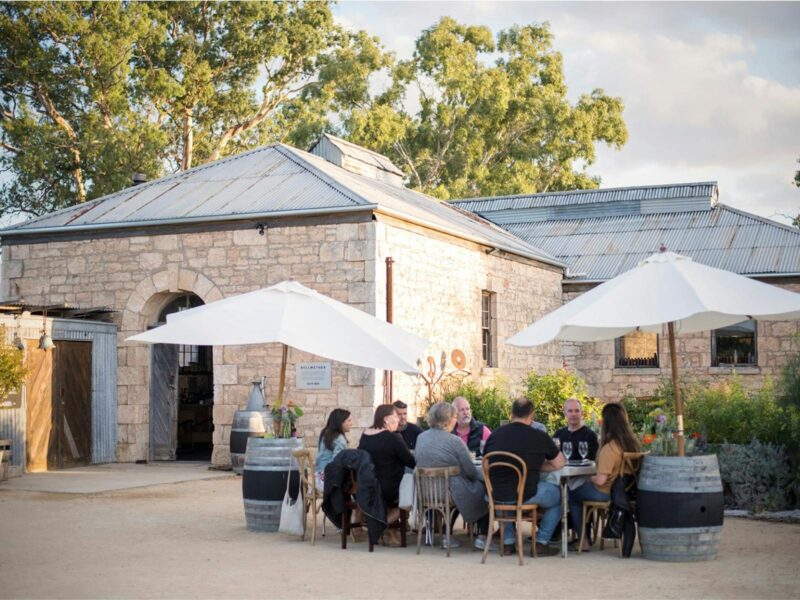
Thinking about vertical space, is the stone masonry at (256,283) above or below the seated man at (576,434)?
above

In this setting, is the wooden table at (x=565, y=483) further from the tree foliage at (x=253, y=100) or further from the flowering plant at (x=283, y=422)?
the tree foliage at (x=253, y=100)

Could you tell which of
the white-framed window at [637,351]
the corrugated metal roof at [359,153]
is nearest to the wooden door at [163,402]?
the corrugated metal roof at [359,153]

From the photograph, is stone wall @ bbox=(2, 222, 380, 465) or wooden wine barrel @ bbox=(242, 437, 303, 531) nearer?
wooden wine barrel @ bbox=(242, 437, 303, 531)

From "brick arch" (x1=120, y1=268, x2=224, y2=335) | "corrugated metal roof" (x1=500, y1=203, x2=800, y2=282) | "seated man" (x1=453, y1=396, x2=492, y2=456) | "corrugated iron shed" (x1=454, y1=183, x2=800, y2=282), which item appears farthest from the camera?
"corrugated iron shed" (x1=454, y1=183, x2=800, y2=282)

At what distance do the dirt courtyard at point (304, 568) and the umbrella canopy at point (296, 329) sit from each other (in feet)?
5.40

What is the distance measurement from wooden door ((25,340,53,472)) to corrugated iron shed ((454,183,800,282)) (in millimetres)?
10798

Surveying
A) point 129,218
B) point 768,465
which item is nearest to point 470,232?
point 129,218

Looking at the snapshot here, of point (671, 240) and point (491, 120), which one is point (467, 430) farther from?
point (491, 120)

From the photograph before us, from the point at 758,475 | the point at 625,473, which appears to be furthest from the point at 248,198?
the point at 625,473

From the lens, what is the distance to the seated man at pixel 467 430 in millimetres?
9703

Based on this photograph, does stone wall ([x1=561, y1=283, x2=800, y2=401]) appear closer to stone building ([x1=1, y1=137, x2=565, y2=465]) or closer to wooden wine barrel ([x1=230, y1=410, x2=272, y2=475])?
stone building ([x1=1, y1=137, x2=565, y2=465])

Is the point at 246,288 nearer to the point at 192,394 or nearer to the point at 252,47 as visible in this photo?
the point at 192,394

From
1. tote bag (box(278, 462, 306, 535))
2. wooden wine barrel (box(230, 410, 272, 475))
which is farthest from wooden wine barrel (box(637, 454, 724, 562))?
wooden wine barrel (box(230, 410, 272, 475))

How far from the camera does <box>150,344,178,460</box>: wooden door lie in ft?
52.4
